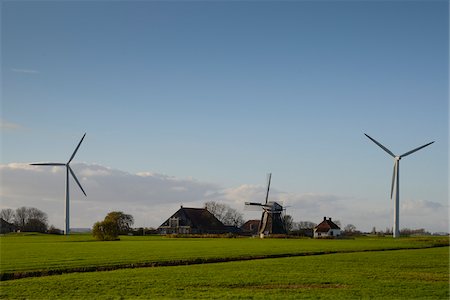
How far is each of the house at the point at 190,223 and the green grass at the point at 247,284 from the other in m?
104

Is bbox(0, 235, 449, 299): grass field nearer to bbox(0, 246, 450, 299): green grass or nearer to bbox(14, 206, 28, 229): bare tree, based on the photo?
bbox(0, 246, 450, 299): green grass

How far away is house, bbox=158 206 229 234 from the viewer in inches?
5487

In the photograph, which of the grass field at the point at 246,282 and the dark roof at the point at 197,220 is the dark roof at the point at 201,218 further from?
the grass field at the point at 246,282

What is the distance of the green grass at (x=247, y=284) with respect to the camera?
2309 centimetres

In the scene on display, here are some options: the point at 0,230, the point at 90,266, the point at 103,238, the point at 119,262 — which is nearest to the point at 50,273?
the point at 90,266

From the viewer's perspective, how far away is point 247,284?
2664 cm

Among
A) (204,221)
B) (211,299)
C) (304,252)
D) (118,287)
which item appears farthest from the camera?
(204,221)

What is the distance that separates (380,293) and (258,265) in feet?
49.0

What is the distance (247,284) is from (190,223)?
373 feet

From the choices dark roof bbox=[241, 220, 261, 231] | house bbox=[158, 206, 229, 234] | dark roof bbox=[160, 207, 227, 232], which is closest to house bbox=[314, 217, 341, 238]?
dark roof bbox=[241, 220, 261, 231]

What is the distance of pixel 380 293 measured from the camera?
23.5m

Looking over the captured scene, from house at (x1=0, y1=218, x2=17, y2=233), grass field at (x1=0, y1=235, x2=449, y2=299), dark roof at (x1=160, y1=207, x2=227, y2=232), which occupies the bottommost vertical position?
house at (x1=0, y1=218, x2=17, y2=233)

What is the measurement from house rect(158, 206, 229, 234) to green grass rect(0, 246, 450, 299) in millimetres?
104443

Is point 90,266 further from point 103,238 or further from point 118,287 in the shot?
point 103,238
